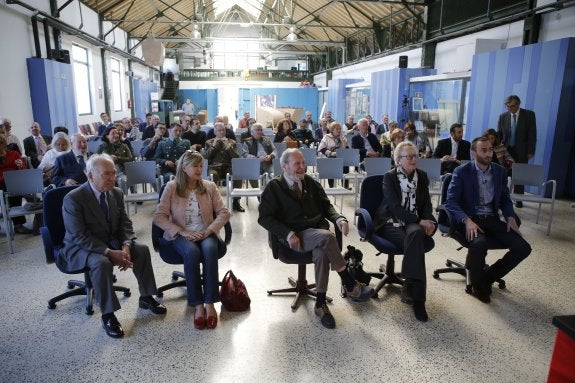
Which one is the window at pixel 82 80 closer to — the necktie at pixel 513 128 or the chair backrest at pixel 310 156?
the chair backrest at pixel 310 156

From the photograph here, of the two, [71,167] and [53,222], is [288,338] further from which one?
[71,167]

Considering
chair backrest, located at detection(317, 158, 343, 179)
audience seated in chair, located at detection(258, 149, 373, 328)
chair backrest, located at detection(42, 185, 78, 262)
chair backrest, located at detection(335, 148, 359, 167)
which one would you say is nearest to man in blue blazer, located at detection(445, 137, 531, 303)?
audience seated in chair, located at detection(258, 149, 373, 328)

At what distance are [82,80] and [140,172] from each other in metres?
8.76

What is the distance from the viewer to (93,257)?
275cm

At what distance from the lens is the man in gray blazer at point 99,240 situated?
2.74m

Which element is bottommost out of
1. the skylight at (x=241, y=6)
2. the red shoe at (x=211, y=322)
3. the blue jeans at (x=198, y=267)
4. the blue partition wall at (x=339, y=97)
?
the red shoe at (x=211, y=322)

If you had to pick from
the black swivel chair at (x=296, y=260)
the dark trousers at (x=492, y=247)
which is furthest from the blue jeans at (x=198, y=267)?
the dark trousers at (x=492, y=247)

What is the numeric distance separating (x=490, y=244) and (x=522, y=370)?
1.08 m

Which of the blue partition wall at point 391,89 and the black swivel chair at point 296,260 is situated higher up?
the blue partition wall at point 391,89

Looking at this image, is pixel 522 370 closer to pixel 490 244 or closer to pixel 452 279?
pixel 490 244

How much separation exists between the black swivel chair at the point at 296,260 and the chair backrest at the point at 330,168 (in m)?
2.62

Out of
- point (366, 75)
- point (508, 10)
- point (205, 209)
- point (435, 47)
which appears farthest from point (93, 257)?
point (366, 75)

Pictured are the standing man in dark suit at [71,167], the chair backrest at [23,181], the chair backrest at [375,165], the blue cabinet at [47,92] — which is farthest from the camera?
the blue cabinet at [47,92]

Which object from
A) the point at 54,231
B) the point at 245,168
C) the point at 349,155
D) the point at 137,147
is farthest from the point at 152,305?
the point at 137,147
